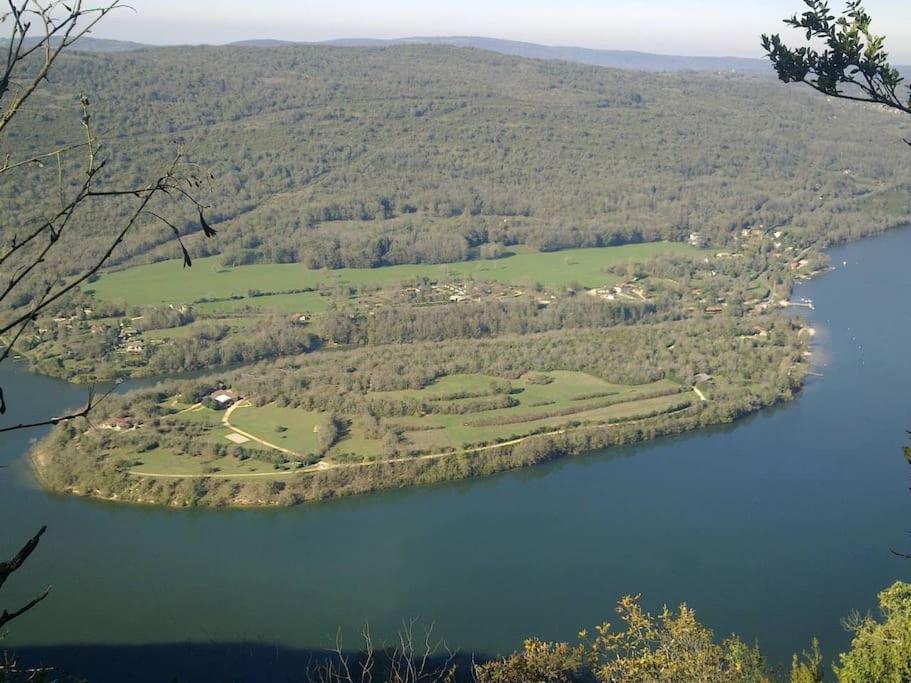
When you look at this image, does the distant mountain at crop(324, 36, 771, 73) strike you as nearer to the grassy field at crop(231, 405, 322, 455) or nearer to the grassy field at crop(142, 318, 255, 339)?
the grassy field at crop(142, 318, 255, 339)

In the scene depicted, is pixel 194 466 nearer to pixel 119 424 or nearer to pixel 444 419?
pixel 119 424

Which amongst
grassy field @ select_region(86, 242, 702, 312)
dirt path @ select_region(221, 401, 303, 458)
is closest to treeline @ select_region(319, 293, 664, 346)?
grassy field @ select_region(86, 242, 702, 312)

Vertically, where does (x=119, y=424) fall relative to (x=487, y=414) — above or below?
below

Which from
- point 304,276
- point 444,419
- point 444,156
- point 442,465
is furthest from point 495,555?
point 444,156

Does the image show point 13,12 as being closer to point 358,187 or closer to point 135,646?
point 135,646

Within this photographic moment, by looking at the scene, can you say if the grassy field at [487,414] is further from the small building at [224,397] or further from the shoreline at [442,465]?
the small building at [224,397]

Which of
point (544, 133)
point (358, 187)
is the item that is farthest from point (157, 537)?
point (544, 133)
